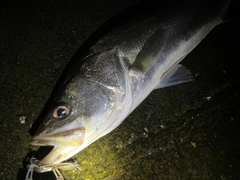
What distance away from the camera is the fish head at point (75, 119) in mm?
1827

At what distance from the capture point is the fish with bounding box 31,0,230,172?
1876 millimetres

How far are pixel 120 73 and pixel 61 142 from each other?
2.57 ft

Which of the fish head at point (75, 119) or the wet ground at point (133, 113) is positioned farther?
the wet ground at point (133, 113)

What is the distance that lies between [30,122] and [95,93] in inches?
33.3

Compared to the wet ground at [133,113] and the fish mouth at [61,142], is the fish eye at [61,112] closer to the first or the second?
the fish mouth at [61,142]

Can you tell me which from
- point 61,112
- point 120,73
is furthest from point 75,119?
point 120,73

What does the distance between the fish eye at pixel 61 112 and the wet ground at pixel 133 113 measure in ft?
1.98

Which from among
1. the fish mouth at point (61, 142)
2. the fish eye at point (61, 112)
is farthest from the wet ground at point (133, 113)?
the fish eye at point (61, 112)

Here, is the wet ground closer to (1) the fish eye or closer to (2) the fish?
(2) the fish

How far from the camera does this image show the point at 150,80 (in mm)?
2232

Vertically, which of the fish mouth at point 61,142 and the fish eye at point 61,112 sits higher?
the fish eye at point 61,112

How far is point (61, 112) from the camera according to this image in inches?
75.0

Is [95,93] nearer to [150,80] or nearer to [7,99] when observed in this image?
[150,80]

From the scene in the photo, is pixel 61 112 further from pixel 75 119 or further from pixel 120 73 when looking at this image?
pixel 120 73
